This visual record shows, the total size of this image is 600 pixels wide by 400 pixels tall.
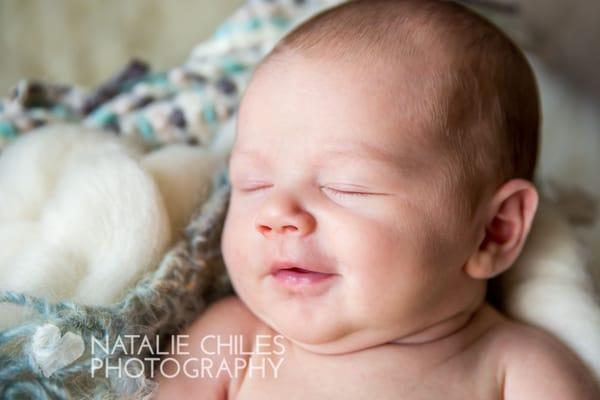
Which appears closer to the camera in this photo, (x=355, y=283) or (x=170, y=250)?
(x=355, y=283)

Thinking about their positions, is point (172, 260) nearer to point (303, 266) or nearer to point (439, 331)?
point (303, 266)

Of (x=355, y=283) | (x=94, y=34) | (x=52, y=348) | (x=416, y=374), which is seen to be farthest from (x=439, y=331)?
(x=94, y=34)

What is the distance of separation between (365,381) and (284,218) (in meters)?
0.22

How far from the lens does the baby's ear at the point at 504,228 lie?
0.90 meters

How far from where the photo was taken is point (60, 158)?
0.97m

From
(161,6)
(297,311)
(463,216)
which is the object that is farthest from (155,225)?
(161,6)

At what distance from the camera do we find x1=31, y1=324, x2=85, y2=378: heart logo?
72 cm

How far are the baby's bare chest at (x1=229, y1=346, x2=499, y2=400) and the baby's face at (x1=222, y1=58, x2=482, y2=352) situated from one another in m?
0.03

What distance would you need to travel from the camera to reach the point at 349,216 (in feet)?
2.65

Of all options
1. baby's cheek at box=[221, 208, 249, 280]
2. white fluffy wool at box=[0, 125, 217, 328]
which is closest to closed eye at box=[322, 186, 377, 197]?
baby's cheek at box=[221, 208, 249, 280]

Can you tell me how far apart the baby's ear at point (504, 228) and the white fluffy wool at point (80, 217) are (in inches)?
15.7

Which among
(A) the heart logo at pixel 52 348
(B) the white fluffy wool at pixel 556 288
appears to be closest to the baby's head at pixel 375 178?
(B) the white fluffy wool at pixel 556 288

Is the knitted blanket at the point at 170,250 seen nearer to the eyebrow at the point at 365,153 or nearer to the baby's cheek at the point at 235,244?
the baby's cheek at the point at 235,244

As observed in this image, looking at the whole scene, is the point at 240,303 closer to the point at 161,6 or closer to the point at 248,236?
the point at 248,236
